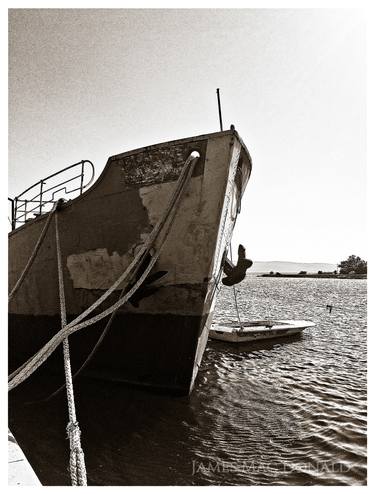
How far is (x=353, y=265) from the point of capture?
114 m

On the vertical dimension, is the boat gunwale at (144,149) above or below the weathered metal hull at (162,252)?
above

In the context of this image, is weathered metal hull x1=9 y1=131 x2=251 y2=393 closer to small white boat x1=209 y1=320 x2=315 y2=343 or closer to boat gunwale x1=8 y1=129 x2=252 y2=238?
boat gunwale x1=8 y1=129 x2=252 y2=238

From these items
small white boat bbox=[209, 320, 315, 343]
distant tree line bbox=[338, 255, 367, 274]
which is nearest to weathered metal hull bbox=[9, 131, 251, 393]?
small white boat bbox=[209, 320, 315, 343]

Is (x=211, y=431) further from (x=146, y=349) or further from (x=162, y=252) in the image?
(x=162, y=252)

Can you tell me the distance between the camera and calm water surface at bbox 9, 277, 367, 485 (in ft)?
12.2

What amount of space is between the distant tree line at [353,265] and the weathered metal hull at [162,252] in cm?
11518

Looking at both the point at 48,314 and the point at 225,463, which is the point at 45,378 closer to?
the point at 48,314

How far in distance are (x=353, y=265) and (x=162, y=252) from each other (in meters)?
124

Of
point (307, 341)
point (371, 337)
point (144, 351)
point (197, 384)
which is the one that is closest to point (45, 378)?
point (144, 351)

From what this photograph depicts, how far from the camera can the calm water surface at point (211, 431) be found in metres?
3.71

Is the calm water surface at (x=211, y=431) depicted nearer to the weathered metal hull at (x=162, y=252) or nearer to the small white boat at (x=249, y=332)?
the weathered metal hull at (x=162, y=252)

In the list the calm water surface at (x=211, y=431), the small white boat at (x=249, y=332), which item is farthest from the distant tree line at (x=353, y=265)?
the calm water surface at (x=211, y=431)

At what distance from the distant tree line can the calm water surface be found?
113 m

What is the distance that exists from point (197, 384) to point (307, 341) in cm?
681
